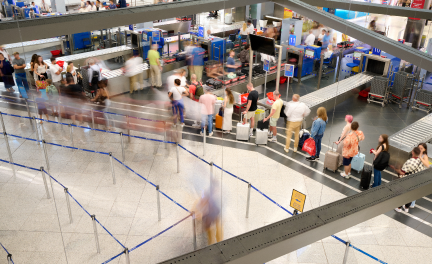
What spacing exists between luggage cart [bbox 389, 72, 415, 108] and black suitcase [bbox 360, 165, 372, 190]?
16.6 feet

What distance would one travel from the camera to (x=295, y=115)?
8.53 meters

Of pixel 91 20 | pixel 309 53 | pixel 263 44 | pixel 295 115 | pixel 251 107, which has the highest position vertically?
pixel 91 20

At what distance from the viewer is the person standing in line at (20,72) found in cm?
1069

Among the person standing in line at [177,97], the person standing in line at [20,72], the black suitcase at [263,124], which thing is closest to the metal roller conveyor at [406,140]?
the black suitcase at [263,124]

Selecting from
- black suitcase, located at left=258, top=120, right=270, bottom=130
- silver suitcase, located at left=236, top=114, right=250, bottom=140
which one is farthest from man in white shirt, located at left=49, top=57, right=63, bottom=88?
black suitcase, located at left=258, top=120, right=270, bottom=130

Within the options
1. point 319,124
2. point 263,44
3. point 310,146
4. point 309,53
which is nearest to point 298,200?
point 319,124

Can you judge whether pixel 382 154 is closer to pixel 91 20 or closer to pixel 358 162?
pixel 358 162

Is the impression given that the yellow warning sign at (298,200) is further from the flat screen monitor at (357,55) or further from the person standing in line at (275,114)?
the flat screen monitor at (357,55)

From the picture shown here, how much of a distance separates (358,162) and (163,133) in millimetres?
4598

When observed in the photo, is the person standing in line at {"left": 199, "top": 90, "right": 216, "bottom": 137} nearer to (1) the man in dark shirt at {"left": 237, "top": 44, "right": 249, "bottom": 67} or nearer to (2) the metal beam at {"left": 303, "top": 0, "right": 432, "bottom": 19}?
(1) the man in dark shirt at {"left": 237, "top": 44, "right": 249, "bottom": 67}

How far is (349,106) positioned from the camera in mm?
11578

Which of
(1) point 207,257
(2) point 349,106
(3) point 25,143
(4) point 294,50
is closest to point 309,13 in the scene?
(2) point 349,106

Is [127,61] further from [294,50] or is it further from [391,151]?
[391,151]

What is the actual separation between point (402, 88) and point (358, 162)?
15.7 feet
